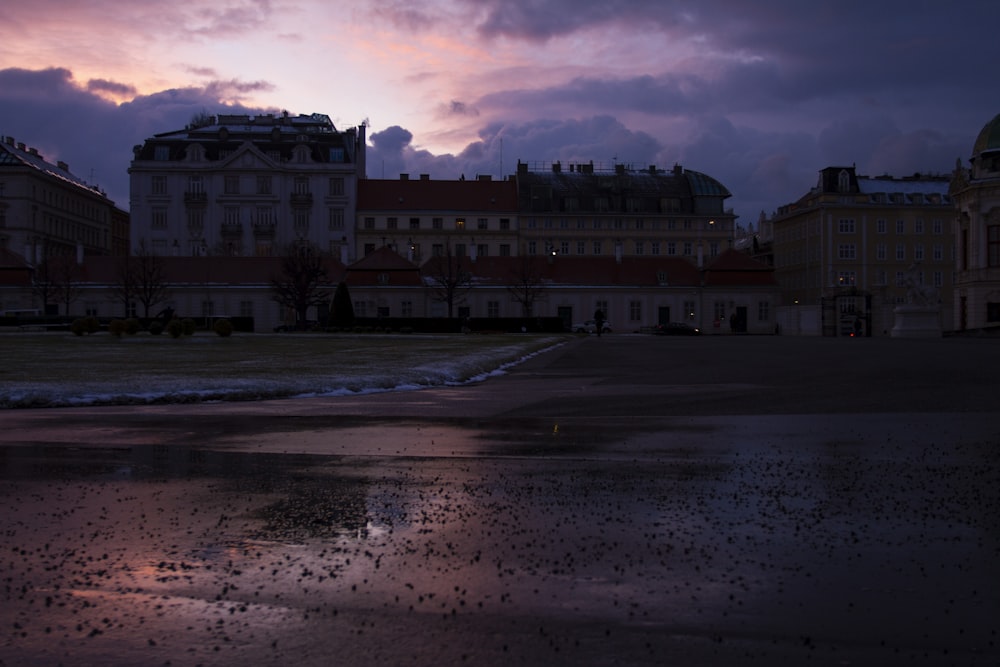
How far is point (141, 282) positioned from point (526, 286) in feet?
109

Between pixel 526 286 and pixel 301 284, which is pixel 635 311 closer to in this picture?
pixel 526 286

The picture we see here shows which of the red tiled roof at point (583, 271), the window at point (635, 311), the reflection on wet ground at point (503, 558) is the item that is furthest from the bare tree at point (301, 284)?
the reflection on wet ground at point (503, 558)

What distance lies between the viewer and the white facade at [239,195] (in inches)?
4451

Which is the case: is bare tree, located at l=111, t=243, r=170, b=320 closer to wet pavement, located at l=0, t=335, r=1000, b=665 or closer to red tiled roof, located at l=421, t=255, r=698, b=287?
red tiled roof, located at l=421, t=255, r=698, b=287

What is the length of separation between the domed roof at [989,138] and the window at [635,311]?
3069 centimetres

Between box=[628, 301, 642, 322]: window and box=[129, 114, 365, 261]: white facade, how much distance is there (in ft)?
127

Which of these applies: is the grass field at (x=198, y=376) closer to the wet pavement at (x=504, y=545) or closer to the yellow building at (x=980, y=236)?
the wet pavement at (x=504, y=545)

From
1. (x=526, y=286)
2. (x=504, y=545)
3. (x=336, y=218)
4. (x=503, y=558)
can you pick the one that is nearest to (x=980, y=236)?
(x=526, y=286)

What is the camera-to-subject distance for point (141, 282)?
3204 inches

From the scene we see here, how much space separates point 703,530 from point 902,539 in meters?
1.29

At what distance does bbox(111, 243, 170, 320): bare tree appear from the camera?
78.8 m

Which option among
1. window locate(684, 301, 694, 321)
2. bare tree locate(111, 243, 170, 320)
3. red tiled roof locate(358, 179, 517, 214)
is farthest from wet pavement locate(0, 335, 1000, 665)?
red tiled roof locate(358, 179, 517, 214)

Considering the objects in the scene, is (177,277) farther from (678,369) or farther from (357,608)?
(357,608)

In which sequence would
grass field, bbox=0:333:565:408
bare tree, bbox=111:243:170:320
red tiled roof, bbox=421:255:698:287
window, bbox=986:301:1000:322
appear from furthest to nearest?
red tiled roof, bbox=421:255:698:287 → bare tree, bbox=111:243:170:320 → window, bbox=986:301:1000:322 → grass field, bbox=0:333:565:408
